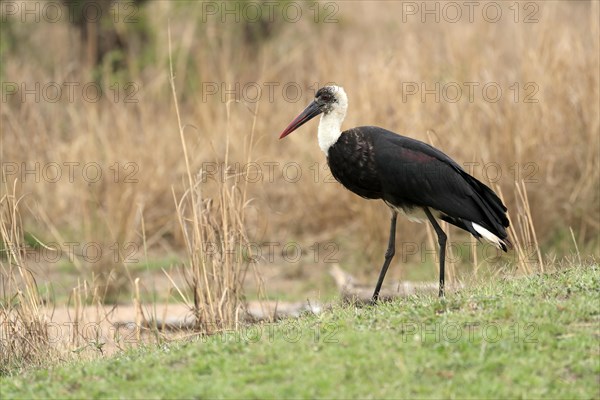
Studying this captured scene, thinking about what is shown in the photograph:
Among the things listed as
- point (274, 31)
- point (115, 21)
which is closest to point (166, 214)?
point (115, 21)

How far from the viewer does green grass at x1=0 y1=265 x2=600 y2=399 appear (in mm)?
4594

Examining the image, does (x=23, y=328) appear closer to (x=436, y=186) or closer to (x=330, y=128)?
(x=330, y=128)

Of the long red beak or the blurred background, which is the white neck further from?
the blurred background

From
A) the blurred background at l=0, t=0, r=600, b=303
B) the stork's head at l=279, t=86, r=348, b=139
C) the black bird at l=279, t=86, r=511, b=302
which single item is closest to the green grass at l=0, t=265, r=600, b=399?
the black bird at l=279, t=86, r=511, b=302

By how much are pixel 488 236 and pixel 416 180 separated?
0.59m

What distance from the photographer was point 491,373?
4.67m

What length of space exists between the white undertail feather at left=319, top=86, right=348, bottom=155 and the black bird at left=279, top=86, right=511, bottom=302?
0.07 m

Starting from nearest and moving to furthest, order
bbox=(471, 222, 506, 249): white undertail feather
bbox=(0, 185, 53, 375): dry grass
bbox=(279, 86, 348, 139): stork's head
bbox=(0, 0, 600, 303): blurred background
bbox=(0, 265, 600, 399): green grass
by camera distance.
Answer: bbox=(0, 265, 600, 399): green grass
bbox=(0, 185, 53, 375): dry grass
bbox=(471, 222, 506, 249): white undertail feather
bbox=(279, 86, 348, 139): stork's head
bbox=(0, 0, 600, 303): blurred background

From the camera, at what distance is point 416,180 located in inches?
263

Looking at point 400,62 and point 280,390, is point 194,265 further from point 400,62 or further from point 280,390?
point 400,62

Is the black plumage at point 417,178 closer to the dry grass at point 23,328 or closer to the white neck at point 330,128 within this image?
the white neck at point 330,128

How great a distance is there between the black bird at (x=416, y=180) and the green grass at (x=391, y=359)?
3.31 ft

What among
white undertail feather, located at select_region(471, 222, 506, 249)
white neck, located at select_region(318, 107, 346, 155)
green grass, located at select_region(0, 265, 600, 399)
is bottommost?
green grass, located at select_region(0, 265, 600, 399)

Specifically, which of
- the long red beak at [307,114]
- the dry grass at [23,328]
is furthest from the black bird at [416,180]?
the dry grass at [23,328]
